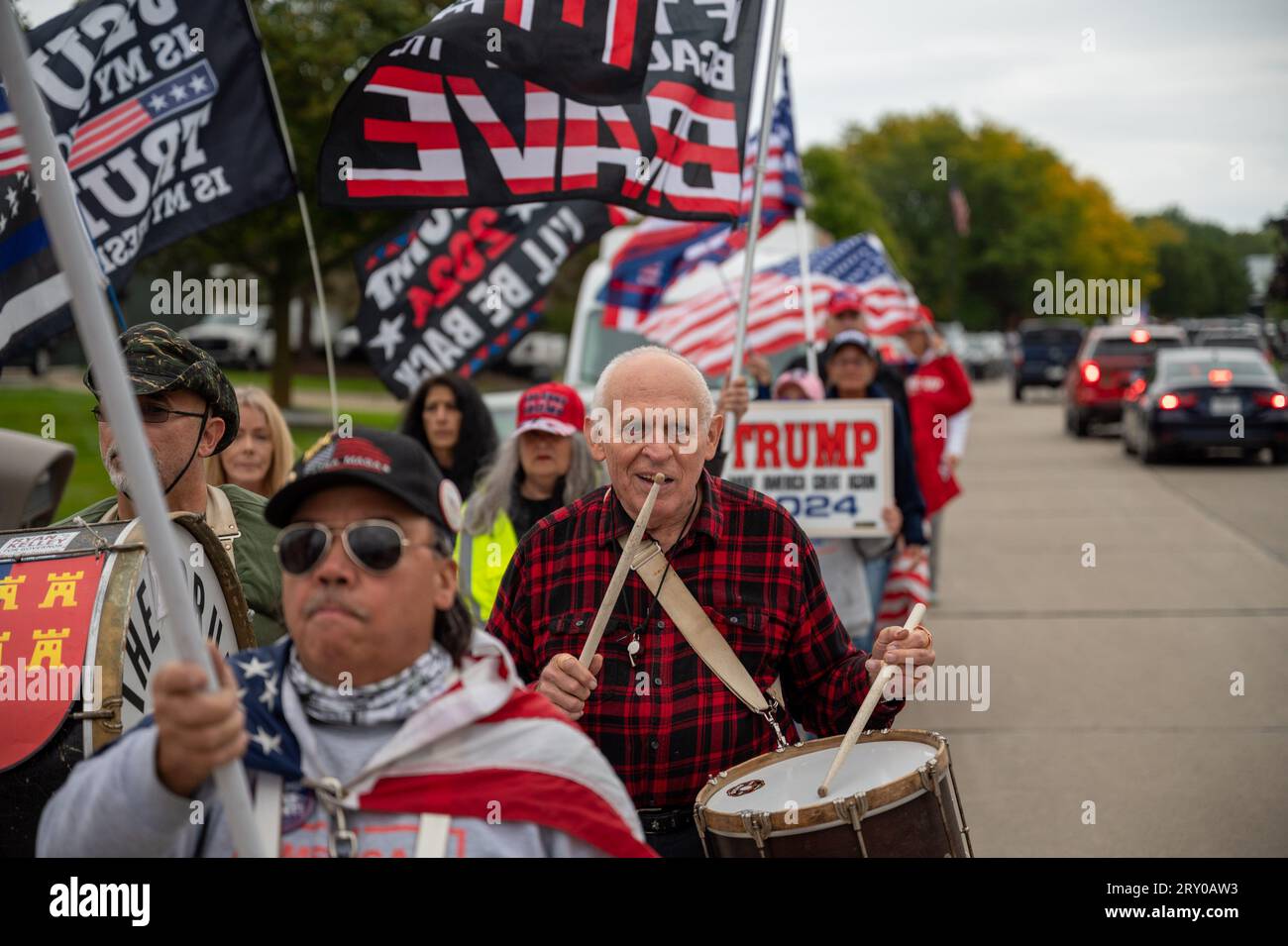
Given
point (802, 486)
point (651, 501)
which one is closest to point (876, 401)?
point (802, 486)

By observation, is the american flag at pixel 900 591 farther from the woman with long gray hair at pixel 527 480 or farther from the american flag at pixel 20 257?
the american flag at pixel 20 257

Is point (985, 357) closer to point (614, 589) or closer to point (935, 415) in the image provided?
point (935, 415)

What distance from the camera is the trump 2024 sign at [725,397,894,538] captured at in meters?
7.97

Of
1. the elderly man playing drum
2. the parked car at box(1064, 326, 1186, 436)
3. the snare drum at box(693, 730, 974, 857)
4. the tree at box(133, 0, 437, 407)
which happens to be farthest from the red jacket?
the parked car at box(1064, 326, 1186, 436)

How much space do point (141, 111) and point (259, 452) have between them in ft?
4.56

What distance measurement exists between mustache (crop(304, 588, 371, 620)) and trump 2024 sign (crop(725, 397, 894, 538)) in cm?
547

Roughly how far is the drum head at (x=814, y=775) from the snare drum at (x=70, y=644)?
128 cm

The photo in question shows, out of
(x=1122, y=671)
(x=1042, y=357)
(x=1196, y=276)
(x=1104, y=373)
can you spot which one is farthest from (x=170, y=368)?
(x=1196, y=276)

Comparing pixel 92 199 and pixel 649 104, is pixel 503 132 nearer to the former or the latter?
pixel 649 104

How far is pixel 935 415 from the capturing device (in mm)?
10875

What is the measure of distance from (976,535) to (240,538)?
12.8 metres

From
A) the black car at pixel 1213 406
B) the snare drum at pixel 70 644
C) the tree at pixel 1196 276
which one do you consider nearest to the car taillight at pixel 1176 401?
the black car at pixel 1213 406

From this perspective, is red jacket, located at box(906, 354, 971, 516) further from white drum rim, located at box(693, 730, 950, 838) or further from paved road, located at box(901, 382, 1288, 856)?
white drum rim, located at box(693, 730, 950, 838)

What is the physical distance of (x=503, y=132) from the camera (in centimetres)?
552
